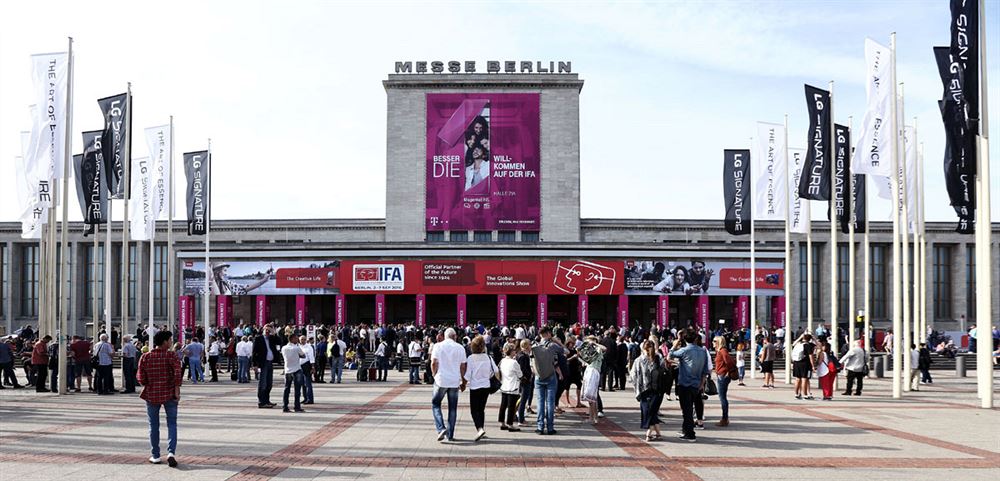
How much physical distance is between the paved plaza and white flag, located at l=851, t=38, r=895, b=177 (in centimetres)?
658

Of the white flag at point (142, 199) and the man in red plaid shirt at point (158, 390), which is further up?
the white flag at point (142, 199)

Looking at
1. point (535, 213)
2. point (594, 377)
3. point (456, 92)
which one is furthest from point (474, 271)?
point (594, 377)

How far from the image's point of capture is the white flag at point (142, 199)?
117 feet

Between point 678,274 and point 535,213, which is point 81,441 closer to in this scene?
point 678,274

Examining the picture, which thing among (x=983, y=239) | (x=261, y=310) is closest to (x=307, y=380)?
(x=983, y=239)

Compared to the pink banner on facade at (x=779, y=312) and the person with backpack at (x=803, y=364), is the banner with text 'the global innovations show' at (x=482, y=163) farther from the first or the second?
the person with backpack at (x=803, y=364)

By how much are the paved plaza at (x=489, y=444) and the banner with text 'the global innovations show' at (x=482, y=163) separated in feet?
150

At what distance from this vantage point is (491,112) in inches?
2731

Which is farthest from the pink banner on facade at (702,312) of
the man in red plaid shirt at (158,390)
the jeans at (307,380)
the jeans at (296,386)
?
the man in red plaid shirt at (158,390)

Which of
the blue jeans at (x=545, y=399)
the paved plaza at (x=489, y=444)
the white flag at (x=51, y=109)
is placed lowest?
the paved plaza at (x=489, y=444)

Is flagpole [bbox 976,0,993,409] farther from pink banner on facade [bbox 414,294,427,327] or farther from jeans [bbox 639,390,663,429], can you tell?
pink banner on facade [bbox 414,294,427,327]

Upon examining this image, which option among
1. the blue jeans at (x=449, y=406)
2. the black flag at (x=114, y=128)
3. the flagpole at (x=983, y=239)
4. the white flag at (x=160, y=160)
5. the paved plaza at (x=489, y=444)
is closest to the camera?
the paved plaza at (x=489, y=444)

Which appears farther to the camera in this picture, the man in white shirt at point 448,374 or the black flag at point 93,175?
the black flag at point 93,175

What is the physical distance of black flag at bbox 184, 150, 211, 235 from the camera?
38.8 meters
